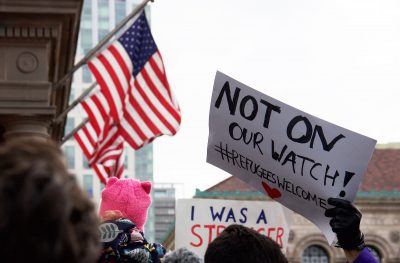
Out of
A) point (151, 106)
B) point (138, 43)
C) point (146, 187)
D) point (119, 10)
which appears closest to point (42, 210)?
point (146, 187)

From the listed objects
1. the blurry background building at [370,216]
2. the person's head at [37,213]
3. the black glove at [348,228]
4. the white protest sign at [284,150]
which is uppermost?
the blurry background building at [370,216]

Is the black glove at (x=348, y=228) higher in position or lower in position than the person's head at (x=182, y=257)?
higher

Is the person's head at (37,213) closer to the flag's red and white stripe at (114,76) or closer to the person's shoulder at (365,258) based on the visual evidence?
the person's shoulder at (365,258)

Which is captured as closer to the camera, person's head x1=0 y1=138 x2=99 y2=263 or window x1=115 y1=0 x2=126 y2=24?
person's head x1=0 y1=138 x2=99 y2=263

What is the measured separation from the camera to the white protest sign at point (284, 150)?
3.82 m

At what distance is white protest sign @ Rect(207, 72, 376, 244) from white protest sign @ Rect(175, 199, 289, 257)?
3.75 meters

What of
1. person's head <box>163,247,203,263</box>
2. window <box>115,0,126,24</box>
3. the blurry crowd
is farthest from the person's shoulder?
window <box>115,0,126,24</box>

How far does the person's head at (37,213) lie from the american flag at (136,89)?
9.85 meters

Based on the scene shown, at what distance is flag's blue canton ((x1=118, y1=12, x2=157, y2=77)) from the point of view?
1166cm

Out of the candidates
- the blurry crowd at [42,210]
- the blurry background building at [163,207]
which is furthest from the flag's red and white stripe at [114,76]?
the blurry background building at [163,207]

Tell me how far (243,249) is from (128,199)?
1.39 m

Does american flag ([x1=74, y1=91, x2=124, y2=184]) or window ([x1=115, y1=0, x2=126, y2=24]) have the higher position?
window ([x1=115, y1=0, x2=126, y2=24])

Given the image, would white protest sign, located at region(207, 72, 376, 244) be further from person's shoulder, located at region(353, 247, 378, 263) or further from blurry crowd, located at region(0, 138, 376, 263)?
blurry crowd, located at region(0, 138, 376, 263)

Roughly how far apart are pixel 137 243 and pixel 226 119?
82 cm
